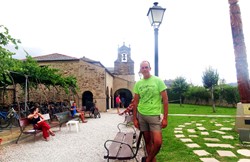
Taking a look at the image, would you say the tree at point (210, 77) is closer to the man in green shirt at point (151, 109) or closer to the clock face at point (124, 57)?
the man in green shirt at point (151, 109)

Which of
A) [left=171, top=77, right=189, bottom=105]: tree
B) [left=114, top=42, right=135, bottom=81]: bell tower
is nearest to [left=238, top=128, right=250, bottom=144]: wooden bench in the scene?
[left=171, top=77, right=189, bottom=105]: tree

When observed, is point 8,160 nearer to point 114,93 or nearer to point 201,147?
point 201,147

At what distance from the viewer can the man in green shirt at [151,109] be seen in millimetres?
3713

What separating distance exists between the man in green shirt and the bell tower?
38.8 metres

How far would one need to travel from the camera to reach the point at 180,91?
112 ft

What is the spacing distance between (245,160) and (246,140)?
1892 mm

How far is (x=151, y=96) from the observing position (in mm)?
3766

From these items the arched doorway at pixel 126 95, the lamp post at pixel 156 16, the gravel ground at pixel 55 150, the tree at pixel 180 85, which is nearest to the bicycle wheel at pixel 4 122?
the gravel ground at pixel 55 150

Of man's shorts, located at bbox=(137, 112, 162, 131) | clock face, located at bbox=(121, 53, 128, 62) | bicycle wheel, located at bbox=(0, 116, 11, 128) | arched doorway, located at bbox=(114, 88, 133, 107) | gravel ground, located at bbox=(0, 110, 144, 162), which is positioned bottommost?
gravel ground, located at bbox=(0, 110, 144, 162)

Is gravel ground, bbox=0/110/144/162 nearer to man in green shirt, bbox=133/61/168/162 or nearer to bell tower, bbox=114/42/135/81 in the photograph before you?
man in green shirt, bbox=133/61/168/162

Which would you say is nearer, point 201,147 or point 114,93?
point 201,147

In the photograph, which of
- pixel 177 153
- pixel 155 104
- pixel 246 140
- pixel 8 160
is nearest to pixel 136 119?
pixel 155 104

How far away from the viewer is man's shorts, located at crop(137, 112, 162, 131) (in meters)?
3.72

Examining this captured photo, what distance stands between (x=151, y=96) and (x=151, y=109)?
0.21 metres
